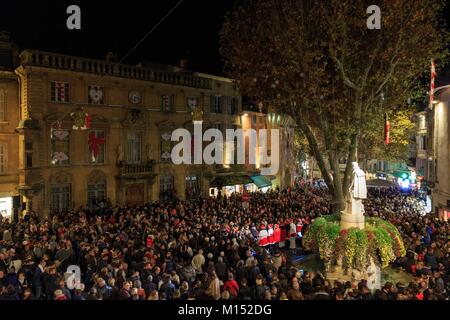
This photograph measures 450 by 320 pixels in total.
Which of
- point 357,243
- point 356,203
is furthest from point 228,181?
point 357,243

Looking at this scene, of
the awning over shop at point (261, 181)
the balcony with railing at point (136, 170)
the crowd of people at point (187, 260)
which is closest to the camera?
the crowd of people at point (187, 260)

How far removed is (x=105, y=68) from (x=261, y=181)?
18004 millimetres

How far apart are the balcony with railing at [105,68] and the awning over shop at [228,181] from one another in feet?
27.1

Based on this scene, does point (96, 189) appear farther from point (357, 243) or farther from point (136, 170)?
point (357, 243)

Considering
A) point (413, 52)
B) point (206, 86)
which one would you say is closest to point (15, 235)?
point (413, 52)

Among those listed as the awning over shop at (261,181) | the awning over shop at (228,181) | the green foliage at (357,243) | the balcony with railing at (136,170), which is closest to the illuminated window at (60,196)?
the balcony with railing at (136,170)

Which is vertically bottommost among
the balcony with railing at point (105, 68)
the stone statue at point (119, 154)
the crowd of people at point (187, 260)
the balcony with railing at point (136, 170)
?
the crowd of people at point (187, 260)

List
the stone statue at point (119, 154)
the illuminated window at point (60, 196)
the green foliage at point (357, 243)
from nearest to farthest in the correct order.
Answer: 1. the green foliage at point (357, 243)
2. the illuminated window at point (60, 196)
3. the stone statue at point (119, 154)

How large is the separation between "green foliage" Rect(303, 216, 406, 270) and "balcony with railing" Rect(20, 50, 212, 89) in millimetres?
19001

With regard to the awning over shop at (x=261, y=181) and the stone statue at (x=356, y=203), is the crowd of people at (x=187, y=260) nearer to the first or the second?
the stone statue at (x=356, y=203)

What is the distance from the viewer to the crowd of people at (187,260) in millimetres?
9281

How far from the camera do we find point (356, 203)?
12.9 m

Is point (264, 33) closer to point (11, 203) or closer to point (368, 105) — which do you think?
point (368, 105)
